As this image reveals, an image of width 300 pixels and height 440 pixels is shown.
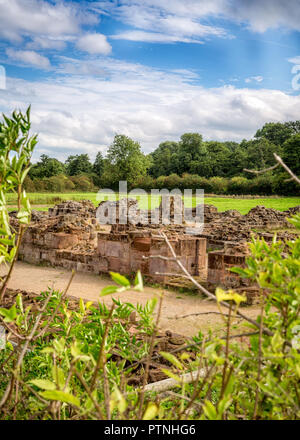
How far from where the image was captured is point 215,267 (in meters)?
8.23

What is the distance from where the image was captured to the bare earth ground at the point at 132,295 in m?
6.27

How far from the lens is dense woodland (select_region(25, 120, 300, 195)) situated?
43.1 metres

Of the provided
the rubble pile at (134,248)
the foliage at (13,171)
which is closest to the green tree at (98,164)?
the rubble pile at (134,248)

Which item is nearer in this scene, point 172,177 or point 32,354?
point 32,354

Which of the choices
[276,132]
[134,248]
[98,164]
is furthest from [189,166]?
[134,248]

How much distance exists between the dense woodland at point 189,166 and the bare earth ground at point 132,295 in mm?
30835

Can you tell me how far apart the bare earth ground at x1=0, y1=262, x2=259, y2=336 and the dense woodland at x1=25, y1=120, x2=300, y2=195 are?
101 feet

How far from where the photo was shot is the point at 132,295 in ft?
26.3

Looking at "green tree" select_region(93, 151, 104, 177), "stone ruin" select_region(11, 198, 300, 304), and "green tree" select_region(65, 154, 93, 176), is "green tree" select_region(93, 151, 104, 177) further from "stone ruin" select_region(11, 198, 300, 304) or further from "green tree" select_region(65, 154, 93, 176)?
"stone ruin" select_region(11, 198, 300, 304)

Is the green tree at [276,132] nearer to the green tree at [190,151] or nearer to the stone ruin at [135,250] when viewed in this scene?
the green tree at [190,151]

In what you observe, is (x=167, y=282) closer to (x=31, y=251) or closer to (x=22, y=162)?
(x=31, y=251)

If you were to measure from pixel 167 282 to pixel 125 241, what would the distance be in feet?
5.54

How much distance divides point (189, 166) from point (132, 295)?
185 feet
